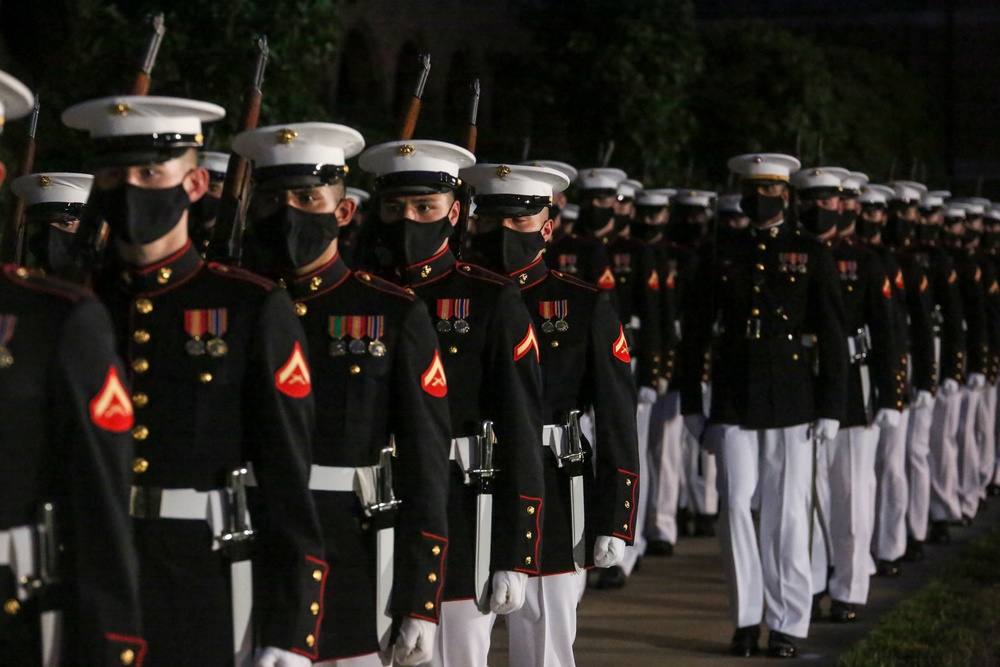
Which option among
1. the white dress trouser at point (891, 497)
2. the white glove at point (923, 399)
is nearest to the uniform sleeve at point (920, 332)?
the white glove at point (923, 399)

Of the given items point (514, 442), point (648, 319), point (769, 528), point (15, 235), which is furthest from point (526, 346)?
point (648, 319)

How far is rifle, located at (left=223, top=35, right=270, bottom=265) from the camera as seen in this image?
486cm

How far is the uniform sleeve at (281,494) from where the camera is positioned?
3.76 meters

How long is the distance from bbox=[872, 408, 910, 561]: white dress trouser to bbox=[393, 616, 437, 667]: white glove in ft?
22.4

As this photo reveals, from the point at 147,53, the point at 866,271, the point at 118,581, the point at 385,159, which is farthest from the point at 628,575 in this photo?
the point at 118,581

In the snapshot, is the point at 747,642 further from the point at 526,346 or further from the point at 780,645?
the point at 526,346

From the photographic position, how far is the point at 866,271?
31.3ft

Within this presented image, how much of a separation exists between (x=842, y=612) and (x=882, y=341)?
4.97 ft

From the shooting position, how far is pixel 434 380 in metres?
4.45

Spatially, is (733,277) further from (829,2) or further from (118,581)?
(829,2)

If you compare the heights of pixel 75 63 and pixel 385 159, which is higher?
pixel 75 63

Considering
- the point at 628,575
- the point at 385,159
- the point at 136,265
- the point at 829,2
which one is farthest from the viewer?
the point at 829,2

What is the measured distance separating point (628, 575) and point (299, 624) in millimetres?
6618

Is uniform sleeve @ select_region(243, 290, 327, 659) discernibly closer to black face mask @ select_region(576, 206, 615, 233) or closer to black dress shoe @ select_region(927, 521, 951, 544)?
black face mask @ select_region(576, 206, 615, 233)
